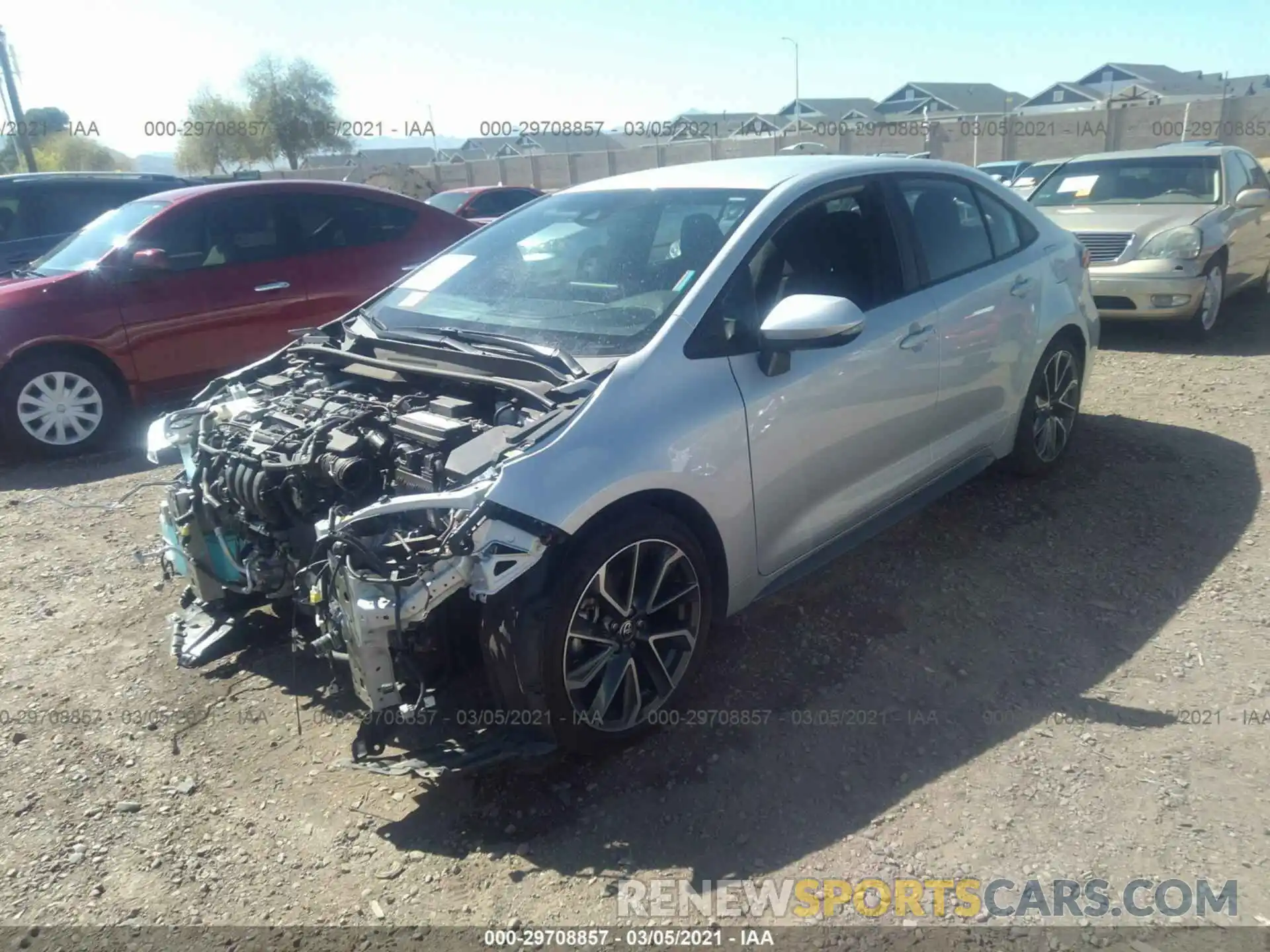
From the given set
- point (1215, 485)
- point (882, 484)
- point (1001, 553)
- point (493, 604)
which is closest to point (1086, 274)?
point (1215, 485)

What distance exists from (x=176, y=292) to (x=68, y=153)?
43890mm

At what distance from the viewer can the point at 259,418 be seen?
336 cm

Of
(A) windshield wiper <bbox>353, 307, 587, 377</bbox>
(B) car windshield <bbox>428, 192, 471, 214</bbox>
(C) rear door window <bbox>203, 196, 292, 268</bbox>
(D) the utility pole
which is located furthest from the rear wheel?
(D) the utility pole

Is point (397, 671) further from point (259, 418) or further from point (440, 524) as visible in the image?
point (259, 418)

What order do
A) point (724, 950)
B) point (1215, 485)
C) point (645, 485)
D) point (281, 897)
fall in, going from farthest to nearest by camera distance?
point (1215, 485)
point (645, 485)
point (281, 897)
point (724, 950)

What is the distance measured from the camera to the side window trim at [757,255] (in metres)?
3.12

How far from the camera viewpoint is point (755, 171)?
3809 millimetres

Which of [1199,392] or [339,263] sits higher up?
[339,263]

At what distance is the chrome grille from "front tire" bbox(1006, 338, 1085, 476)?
3494 millimetres

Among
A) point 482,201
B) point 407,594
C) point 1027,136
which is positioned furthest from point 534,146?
point 407,594

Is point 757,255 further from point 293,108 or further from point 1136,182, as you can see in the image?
point 293,108

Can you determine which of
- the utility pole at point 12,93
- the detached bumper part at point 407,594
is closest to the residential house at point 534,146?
the utility pole at point 12,93

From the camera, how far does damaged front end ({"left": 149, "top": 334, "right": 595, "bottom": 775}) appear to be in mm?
2590

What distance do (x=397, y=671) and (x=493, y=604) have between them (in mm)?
331
